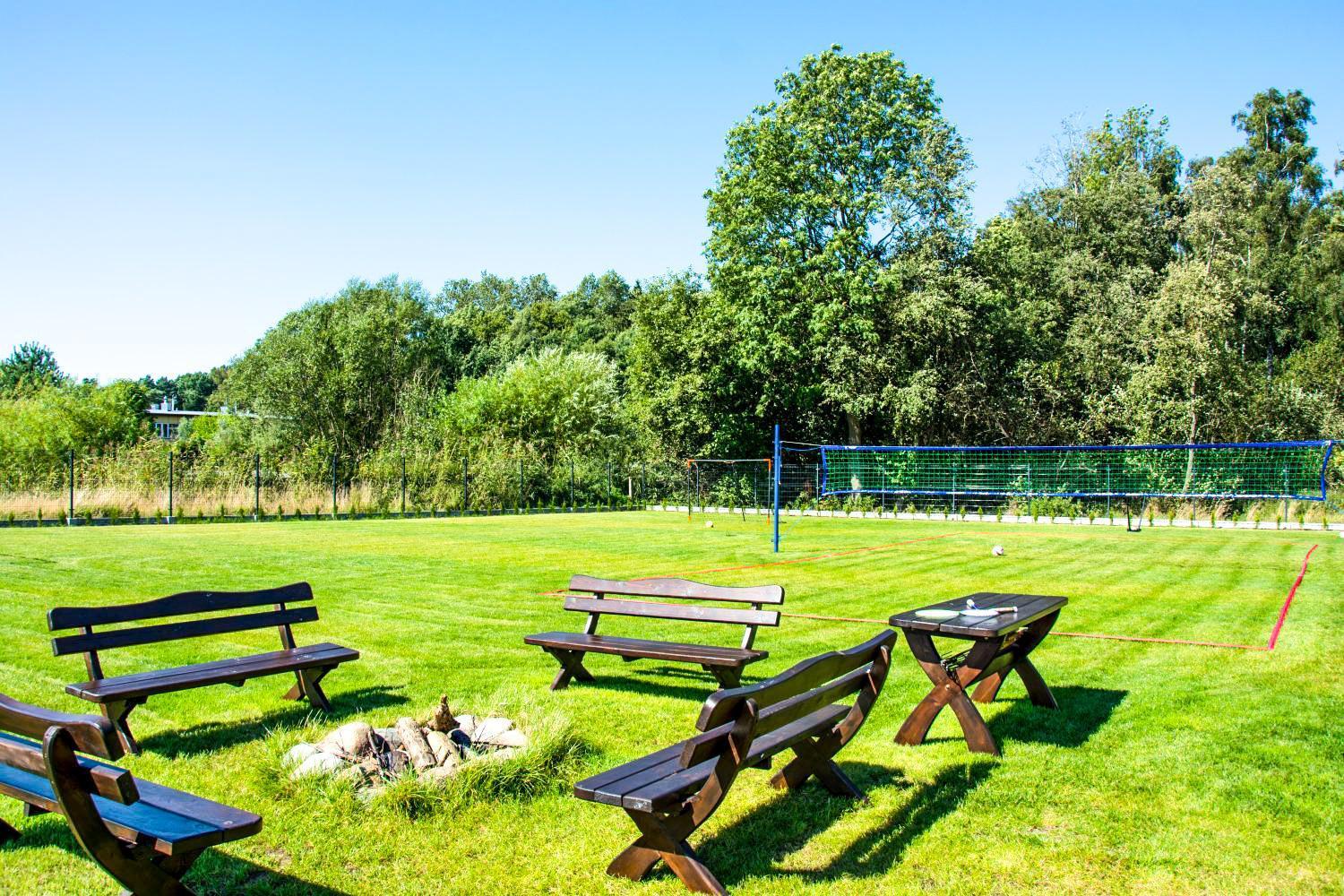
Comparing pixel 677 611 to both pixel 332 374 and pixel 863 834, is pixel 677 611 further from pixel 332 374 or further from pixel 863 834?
pixel 332 374

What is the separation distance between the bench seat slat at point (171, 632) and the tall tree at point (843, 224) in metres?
26.8

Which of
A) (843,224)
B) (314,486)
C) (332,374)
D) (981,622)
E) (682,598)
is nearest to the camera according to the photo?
(981,622)

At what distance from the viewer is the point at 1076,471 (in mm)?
30422

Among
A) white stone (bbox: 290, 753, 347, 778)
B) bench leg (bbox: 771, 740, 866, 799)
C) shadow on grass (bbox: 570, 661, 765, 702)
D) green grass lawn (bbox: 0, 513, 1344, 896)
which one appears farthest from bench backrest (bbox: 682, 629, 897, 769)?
shadow on grass (bbox: 570, 661, 765, 702)

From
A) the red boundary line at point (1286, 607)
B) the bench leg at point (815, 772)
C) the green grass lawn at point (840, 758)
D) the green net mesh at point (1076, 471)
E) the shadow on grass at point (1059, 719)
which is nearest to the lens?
the green grass lawn at point (840, 758)

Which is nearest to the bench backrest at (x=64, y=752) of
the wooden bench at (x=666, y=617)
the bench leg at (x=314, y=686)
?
the bench leg at (x=314, y=686)

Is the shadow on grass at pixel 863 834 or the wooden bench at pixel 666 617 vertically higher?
the wooden bench at pixel 666 617

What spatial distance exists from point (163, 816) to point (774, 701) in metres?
2.16

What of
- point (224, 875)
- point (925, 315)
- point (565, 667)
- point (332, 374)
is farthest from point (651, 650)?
point (332, 374)

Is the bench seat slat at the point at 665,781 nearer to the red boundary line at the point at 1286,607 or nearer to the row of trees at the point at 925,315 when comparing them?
the red boundary line at the point at 1286,607

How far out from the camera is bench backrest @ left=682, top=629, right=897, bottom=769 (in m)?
3.55

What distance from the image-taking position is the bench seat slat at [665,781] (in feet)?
11.9

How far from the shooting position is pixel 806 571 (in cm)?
1427

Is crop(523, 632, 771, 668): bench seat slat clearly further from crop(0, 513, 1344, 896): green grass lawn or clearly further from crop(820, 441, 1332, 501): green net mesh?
crop(820, 441, 1332, 501): green net mesh
